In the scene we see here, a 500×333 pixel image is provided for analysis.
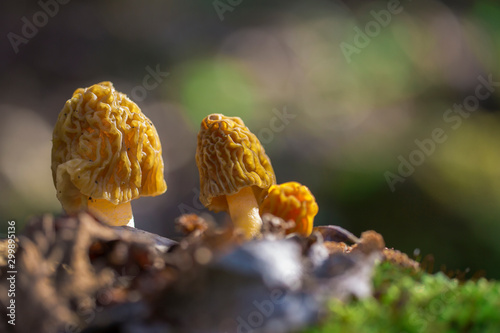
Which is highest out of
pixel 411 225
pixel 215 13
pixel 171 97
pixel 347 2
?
pixel 347 2

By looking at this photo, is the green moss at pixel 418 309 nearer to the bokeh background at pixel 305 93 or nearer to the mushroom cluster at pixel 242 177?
the mushroom cluster at pixel 242 177

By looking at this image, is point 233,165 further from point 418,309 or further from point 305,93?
point 305,93

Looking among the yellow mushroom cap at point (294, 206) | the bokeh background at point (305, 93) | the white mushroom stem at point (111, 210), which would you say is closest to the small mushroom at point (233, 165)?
the yellow mushroom cap at point (294, 206)

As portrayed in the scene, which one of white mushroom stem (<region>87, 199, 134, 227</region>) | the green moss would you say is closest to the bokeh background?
white mushroom stem (<region>87, 199, 134, 227</region>)

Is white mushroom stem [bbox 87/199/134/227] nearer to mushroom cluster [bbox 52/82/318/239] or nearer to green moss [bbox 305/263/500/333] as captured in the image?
mushroom cluster [bbox 52/82/318/239]

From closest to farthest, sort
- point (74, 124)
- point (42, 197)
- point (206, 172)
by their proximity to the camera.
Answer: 1. point (74, 124)
2. point (206, 172)
3. point (42, 197)

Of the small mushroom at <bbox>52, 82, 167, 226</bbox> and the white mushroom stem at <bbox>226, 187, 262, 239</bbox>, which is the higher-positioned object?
the small mushroom at <bbox>52, 82, 167, 226</bbox>

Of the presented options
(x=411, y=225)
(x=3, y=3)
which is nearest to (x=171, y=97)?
(x=3, y=3)

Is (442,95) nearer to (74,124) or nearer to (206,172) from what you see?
(206,172)
